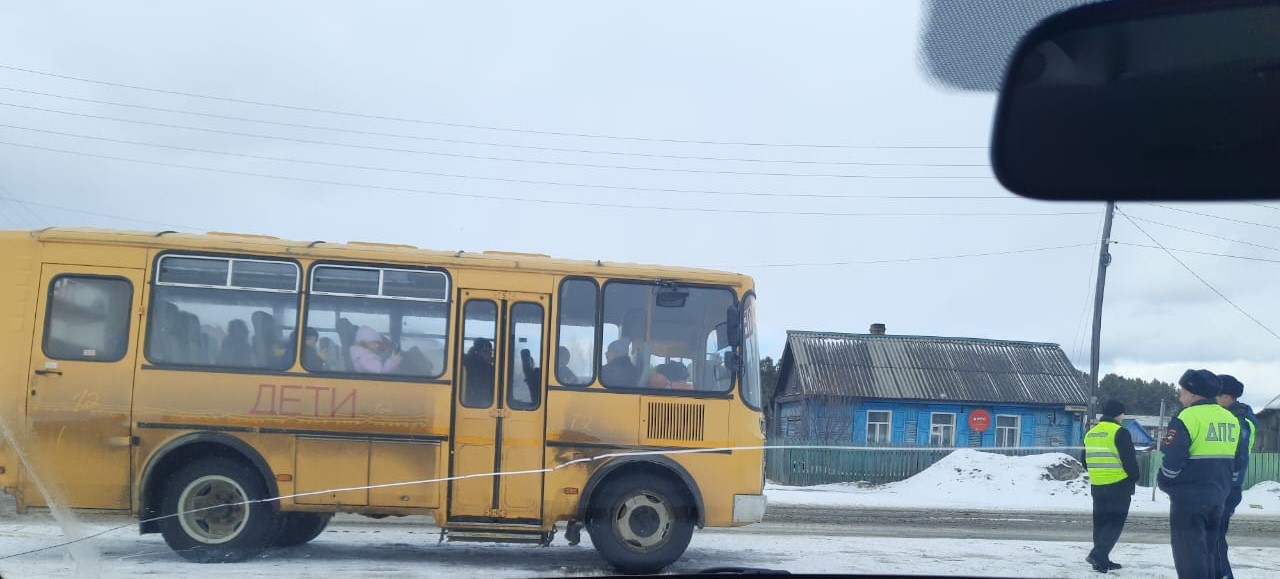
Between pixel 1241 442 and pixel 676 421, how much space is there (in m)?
3.92

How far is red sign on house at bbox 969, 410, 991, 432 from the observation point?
23.3 feet

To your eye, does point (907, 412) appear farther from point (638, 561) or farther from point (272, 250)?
point (272, 250)

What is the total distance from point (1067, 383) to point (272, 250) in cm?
528

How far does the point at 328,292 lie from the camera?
26.5 feet

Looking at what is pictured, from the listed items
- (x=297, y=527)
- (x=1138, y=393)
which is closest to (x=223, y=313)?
(x=297, y=527)

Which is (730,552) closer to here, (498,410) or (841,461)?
(841,461)

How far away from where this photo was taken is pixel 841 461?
905cm

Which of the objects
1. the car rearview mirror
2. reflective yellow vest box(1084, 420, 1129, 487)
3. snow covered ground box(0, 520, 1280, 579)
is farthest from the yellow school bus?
the car rearview mirror

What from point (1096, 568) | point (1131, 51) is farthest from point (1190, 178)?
point (1096, 568)

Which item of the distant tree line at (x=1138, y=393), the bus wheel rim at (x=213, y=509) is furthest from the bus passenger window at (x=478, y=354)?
the distant tree line at (x=1138, y=393)

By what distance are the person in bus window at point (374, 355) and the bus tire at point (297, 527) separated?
42.2 inches

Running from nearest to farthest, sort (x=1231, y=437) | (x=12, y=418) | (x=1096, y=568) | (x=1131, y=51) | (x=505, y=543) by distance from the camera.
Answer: (x=1131, y=51), (x=1231, y=437), (x=1096, y=568), (x=12, y=418), (x=505, y=543)

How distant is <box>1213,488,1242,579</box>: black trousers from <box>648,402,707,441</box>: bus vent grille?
369 cm

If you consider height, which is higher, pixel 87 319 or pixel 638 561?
pixel 87 319
